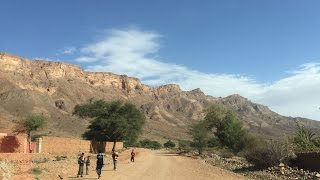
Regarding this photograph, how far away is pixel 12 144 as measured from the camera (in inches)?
1421

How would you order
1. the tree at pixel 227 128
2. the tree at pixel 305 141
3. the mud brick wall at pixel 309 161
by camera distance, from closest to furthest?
the mud brick wall at pixel 309 161
the tree at pixel 305 141
the tree at pixel 227 128

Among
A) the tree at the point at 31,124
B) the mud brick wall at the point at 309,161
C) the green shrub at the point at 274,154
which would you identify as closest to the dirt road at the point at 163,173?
the green shrub at the point at 274,154

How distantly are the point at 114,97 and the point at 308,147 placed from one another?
159 meters

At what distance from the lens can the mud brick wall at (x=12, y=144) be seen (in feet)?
116

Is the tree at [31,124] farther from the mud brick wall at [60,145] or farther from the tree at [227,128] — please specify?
the tree at [227,128]

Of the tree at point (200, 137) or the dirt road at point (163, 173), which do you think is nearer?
the dirt road at point (163, 173)

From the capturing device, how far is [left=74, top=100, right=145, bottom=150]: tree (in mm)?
75750

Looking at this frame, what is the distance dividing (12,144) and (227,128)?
4184 centimetres

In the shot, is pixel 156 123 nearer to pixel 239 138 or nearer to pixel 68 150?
pixel 239 138

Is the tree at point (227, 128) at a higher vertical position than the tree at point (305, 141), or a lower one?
higher

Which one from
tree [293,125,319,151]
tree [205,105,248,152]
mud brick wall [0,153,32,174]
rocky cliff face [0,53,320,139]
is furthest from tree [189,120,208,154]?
rocky cliff face [0,53,320,139]

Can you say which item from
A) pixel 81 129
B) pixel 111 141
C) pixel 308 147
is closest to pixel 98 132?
pixel 111 141

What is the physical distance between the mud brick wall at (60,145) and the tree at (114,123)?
17559mm

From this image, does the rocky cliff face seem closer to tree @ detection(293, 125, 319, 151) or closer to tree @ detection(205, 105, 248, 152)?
tree @ detection(205, 105, 248, 152)
